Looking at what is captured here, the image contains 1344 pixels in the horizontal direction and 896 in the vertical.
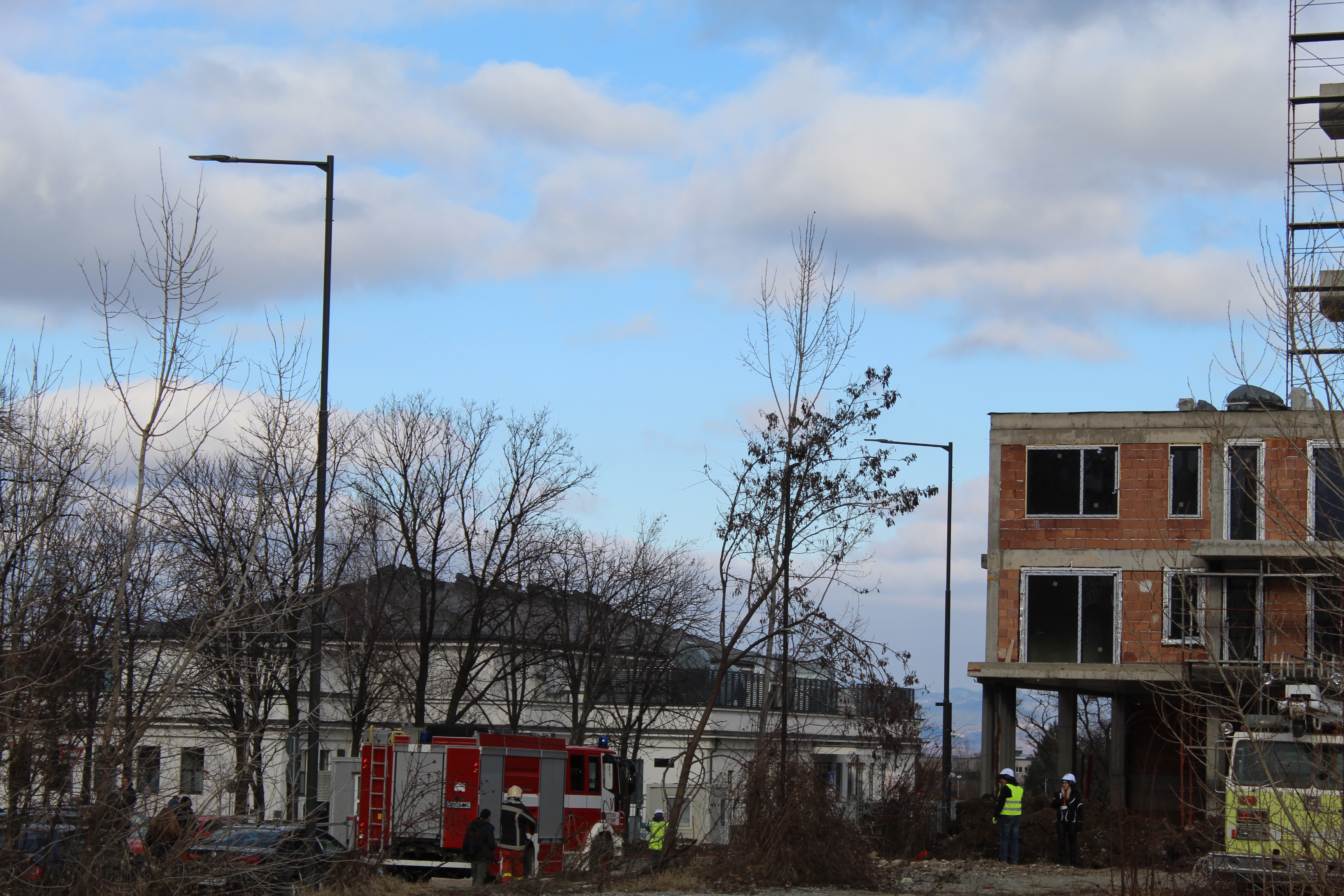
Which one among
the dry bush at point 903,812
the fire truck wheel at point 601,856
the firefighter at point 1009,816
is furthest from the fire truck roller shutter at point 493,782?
the firefighter at point 1009,816

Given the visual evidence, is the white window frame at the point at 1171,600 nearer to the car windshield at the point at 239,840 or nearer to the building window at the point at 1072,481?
the building window at the point at 1072,481

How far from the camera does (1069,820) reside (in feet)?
79.6

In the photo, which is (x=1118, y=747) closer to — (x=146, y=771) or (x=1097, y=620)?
(x=1097, y=620)

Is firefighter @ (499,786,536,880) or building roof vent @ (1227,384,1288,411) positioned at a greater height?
building roof vent @ (1227,384,1288,411)

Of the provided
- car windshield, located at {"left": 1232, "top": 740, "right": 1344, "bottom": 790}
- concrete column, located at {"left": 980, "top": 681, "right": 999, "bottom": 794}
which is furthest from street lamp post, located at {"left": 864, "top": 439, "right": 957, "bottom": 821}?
car windshield, located at {"left": 1232, "top": 740, "right": 1344, "bottom": 790}

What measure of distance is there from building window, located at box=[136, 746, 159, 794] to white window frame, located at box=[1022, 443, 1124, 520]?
24.6 m

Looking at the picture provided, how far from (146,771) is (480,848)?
8356 mm

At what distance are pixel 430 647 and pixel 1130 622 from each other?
67.0 feet

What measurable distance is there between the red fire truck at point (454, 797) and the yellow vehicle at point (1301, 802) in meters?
11.9

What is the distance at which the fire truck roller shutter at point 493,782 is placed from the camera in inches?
931

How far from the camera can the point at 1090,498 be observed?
32656mm

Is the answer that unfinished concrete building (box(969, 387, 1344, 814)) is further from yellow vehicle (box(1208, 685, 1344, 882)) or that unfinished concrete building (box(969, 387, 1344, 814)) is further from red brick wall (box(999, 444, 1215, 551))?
yellow vehicle (box(1208, 685, 1344, 882))

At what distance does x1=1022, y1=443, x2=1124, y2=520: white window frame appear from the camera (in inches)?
1277

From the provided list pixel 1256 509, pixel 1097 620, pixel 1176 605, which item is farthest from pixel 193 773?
pixel 1256 509
